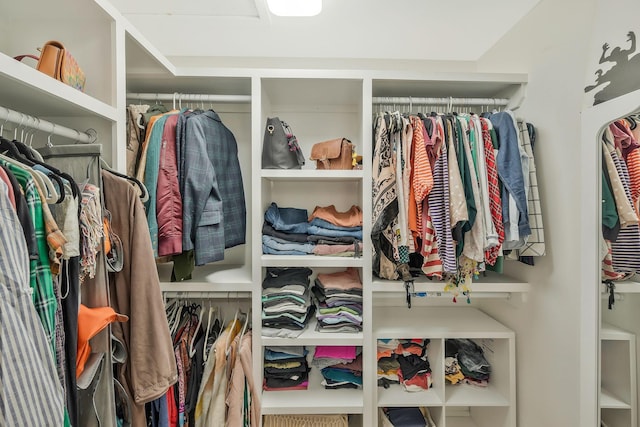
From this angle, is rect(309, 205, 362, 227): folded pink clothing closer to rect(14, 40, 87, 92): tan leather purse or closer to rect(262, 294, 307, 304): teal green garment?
rect(262, 294, 307, 304): teal green garment

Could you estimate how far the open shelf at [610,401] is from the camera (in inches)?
38.9

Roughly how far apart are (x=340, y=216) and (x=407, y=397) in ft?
3.07

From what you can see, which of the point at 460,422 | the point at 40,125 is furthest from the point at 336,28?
the point at 460,422

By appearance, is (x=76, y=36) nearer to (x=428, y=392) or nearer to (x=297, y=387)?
(x=297, y=387)

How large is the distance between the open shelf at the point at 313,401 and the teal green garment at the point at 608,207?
120 centimetres

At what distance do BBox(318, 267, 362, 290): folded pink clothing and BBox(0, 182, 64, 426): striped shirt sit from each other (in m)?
1.07

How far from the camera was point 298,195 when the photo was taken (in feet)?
6.04

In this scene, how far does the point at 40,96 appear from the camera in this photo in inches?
31.2

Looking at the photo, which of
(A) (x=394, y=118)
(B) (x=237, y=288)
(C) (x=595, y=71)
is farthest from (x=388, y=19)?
(B) (x=237, y=288)

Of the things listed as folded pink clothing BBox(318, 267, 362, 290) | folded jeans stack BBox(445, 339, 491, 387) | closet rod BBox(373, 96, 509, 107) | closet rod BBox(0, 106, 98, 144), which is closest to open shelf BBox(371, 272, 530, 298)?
folded pink clothing BBox(318, 267, 362, 290)

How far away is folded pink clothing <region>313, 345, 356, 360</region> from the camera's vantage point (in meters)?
1.50

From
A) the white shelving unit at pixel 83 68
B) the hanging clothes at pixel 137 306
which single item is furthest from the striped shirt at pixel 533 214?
the white shelving unit at pixel 83 68

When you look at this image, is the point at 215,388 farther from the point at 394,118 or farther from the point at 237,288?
the point at 394,118

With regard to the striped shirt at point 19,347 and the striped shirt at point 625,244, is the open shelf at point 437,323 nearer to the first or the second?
the striped shirt at point 625,244
